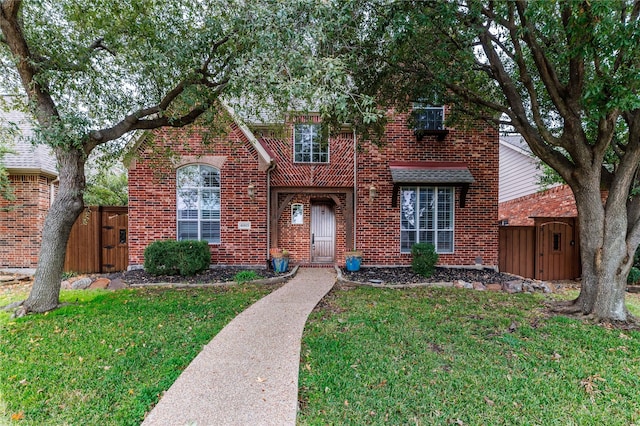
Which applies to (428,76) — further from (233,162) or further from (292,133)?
(233,162)

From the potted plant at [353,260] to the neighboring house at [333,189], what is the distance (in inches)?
20.0

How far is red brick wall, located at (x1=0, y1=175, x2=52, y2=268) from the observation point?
909 centimetres

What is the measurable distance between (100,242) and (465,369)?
10.6 metres

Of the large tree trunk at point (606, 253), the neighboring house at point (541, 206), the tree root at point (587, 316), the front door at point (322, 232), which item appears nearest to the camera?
the tree root at point (587, 316)

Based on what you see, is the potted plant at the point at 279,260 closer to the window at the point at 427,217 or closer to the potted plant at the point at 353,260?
the potted plant at the point at 353,260

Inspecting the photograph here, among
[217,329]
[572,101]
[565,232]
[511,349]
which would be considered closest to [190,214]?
[217,329]

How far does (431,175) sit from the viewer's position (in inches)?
356

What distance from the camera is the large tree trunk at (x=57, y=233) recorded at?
5395 mm

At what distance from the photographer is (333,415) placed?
2695mm

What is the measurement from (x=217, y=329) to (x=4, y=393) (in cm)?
231

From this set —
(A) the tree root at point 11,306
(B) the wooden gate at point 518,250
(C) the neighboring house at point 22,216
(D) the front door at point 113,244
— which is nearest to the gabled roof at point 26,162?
(C) the neighboring house at point 22,216

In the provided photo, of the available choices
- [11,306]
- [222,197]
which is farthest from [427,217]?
[11,306]

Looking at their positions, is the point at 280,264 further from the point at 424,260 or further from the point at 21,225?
the point at 21,225

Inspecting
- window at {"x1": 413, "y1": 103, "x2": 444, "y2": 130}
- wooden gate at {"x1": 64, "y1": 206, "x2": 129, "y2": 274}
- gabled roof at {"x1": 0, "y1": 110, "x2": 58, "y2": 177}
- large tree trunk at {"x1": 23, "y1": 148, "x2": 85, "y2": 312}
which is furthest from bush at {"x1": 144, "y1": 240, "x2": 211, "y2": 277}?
window at {"x1": 413, "y1": 103, "x2": 444, "y2": 130}
